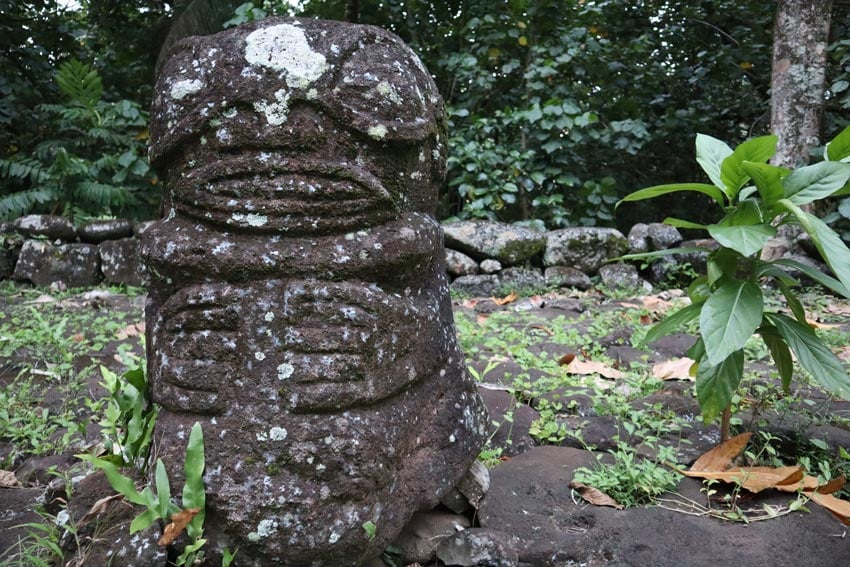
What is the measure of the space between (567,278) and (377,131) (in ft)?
14.8

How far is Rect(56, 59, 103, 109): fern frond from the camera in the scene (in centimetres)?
661

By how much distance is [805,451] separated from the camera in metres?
2.30

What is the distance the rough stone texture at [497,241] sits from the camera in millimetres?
6027

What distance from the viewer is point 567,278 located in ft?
19.7

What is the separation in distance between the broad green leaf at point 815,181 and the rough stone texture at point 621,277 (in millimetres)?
3958

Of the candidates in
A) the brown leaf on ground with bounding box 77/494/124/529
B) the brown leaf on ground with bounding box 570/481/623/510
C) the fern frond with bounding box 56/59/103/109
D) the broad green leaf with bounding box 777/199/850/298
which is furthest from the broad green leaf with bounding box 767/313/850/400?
the fern frond with bounding box 56/59/103/109

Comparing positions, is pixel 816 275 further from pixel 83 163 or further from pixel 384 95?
pixel 83 163

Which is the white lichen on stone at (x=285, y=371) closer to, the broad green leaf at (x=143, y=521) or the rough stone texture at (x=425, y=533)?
the broad green leaf at (x=143, y=521)

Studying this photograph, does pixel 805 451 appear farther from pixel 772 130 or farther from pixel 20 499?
pixel 772 130

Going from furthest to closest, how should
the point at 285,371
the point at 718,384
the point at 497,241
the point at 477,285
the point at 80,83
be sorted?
the point at 80,83, the point at 497,241, the point at 477,285, the point at 718,384, the point at 285,371

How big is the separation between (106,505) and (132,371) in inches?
17.1

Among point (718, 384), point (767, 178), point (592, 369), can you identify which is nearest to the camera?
point (767, 178)

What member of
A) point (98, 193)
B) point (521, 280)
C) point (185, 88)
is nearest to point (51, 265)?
point (98, 193)

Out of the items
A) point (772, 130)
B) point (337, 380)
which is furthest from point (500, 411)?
point (772, 130)
